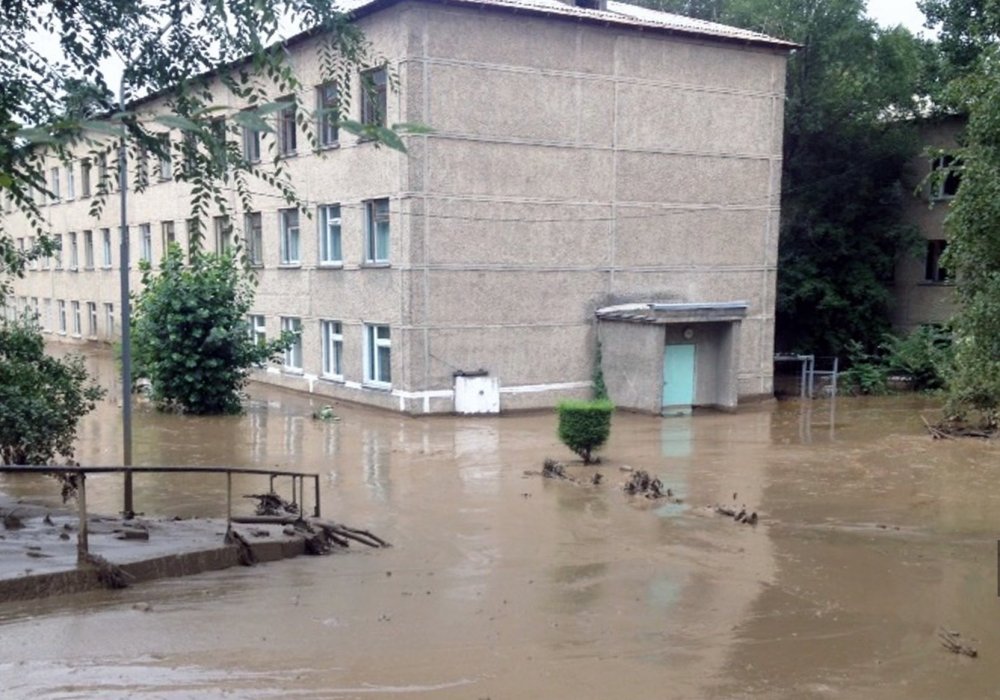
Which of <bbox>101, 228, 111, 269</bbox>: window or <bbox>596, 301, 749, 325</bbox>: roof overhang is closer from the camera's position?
<bbox>596, 301, 749, 325</bbox>: roof overhang

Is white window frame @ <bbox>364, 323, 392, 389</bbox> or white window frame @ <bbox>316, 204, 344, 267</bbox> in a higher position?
white window frame @ <bbox>316, 204, 344, 267</bbox>

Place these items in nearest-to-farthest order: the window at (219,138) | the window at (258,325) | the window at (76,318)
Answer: the window at (219,138) → the window at (258,325) → the window at (76,318)

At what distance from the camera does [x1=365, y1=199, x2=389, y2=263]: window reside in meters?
24.0

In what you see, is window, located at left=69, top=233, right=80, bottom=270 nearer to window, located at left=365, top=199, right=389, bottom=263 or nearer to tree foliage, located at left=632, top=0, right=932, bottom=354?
window, located at left=365, top=199, right=389, bottom=263

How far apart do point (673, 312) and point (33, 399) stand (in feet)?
49.2

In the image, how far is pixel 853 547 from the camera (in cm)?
1153

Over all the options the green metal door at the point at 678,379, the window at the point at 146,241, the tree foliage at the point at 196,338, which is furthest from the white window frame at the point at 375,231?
the window at the point at 146,241

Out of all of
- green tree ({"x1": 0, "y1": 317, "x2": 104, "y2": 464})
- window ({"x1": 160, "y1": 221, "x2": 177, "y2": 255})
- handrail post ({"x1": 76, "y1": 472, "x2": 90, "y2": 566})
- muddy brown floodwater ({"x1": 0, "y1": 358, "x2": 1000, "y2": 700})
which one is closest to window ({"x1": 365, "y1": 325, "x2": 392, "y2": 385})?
muddy brown floodwater ({"x1": 0, "y1": 358, "x2": 1000, "y2": 700})

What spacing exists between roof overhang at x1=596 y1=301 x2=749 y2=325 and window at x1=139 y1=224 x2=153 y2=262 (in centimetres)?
2001

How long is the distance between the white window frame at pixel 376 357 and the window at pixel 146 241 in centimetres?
1606

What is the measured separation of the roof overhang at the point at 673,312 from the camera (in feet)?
78.5

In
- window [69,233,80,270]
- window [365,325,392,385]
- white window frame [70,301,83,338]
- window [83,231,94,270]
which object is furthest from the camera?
white window frame [70,301,83,338]

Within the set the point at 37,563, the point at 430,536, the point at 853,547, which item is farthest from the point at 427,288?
the point at 37,563

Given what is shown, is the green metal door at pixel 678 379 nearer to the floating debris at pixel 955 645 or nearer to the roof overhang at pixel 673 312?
the roof overhang at pixel 673 312
